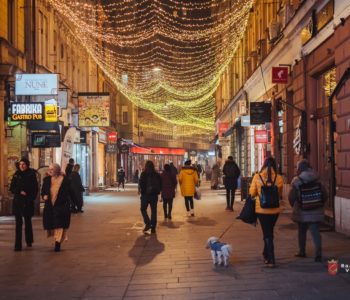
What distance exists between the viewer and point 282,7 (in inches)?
770

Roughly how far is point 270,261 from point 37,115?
11.7 m

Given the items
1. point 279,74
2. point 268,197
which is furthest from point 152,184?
point 279,74

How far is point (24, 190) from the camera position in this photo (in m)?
11.1

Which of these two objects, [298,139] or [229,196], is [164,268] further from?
[229,196]

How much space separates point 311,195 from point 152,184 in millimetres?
5226

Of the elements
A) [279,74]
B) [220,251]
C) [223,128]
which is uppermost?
[279,74]

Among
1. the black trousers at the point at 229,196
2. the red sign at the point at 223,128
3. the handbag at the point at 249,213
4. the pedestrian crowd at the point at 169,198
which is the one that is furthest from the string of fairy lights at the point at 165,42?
the handbag at the point at 249,213

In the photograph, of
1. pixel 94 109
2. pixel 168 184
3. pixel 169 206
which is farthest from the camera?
pixel 94 109

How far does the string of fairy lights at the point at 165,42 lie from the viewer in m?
27.8

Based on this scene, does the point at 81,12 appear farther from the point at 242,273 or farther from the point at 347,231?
the point at 242,273

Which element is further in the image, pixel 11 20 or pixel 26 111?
pixel 11 20

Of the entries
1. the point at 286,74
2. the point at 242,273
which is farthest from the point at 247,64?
the point at 242,273

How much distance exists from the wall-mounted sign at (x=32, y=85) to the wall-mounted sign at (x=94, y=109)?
374 inches

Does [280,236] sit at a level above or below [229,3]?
below
